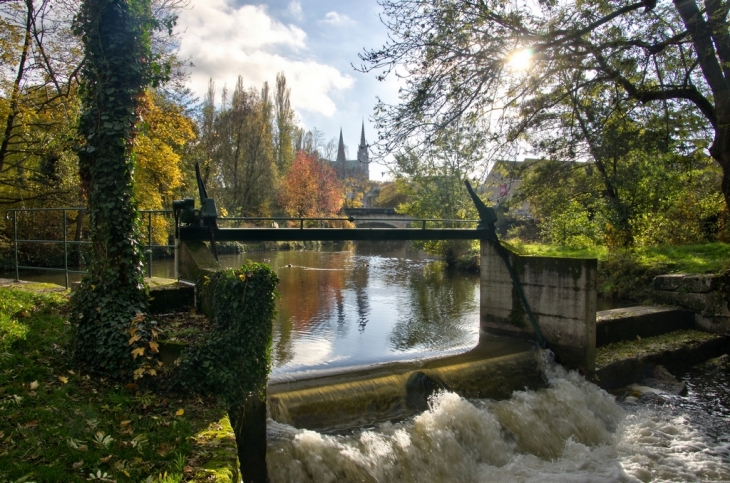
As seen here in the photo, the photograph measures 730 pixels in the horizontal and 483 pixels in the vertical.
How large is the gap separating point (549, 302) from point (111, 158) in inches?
298

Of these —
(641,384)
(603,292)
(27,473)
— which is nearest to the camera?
(27,473)

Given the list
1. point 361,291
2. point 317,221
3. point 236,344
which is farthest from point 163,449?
point 317,221

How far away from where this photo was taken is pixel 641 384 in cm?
871

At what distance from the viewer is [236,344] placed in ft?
15.8

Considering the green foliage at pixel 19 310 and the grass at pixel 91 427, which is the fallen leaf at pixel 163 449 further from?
the green foliage at pixel 19 310

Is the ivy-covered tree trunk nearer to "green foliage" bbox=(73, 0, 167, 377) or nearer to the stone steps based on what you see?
"green foliage" bbox=(73, 0, 167, 377)

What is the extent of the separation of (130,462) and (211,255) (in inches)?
155

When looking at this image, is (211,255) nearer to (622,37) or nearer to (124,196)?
(124,196)

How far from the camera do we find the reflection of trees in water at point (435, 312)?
10445mm

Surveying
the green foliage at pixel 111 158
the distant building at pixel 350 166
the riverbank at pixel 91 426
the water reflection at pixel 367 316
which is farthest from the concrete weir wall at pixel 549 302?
the distant building at pixel 350 166

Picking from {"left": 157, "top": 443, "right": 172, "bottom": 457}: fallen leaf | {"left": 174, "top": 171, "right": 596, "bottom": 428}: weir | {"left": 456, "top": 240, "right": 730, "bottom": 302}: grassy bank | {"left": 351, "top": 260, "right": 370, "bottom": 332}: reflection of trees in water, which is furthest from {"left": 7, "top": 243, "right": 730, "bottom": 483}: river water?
{"left": 456, "top": 240, "right": 730, "bottom": 302}: grassy bank

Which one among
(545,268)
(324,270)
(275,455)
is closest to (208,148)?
(324,270)

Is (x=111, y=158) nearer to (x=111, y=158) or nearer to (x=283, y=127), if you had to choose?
(x=111, y=158)

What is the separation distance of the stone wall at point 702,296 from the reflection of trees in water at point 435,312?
4.85m
